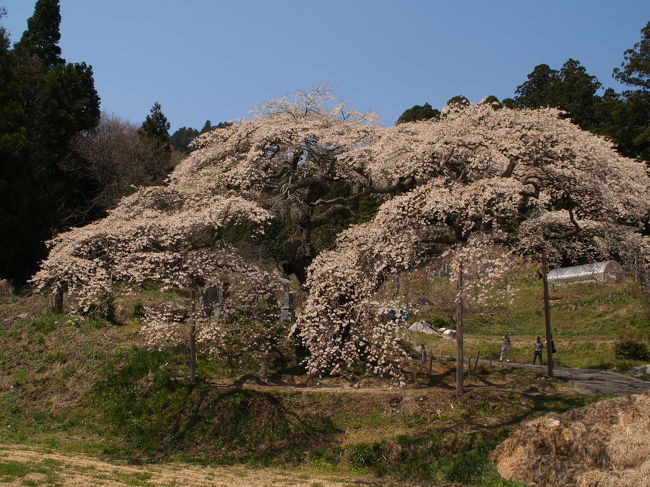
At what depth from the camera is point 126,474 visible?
11.3m

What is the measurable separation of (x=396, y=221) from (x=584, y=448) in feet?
24.6

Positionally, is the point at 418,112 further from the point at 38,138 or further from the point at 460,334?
the point at 460,334

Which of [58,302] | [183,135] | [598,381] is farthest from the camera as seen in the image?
[183,135]

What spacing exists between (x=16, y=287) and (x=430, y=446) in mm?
19841

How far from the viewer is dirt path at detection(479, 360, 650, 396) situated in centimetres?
1658

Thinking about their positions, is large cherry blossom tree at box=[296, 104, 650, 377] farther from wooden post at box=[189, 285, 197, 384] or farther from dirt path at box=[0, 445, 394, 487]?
dirt path at box=[0, 445, 394, 487]

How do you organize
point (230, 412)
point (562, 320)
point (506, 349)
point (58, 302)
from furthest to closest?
point (562, 320), point (506, 349), point (58, 302), point (230, 412)

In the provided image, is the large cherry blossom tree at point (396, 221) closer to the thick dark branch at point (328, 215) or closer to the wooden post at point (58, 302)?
the thick dark branch at point (328, 215)

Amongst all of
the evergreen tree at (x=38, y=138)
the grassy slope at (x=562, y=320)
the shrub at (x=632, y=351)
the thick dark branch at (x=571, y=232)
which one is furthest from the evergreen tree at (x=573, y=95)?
the evergreen tree at (x=38, y=138)

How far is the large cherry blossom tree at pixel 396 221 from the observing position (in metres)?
15.6

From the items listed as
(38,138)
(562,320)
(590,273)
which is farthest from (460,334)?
(38,138)

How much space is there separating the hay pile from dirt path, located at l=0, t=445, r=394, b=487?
3115 millimetres

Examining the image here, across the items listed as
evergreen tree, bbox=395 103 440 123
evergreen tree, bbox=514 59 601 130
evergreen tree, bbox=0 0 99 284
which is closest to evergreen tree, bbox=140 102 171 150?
evergreen tree, bbox=0 0 99 284

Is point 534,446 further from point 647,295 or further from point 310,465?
point 647,295
